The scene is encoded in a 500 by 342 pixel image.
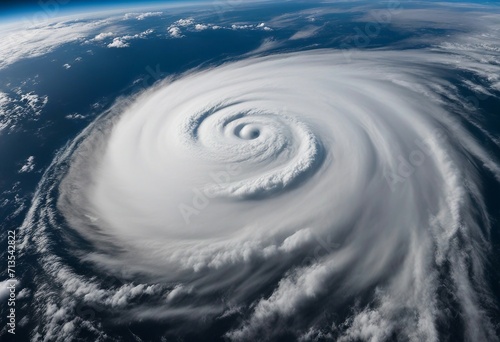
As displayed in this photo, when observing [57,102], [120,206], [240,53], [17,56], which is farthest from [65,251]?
[17,56]

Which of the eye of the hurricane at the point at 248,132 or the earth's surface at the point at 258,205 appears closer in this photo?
the earth's surface at the point at 258,205

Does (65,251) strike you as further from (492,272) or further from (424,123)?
(424,123)

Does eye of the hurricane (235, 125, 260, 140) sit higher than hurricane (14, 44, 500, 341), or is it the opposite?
eye of the hurricane (235, 125, 260, 140)

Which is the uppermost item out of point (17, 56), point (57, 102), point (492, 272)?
point (17, 56)

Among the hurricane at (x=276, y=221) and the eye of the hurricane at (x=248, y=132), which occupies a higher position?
the eye of the hurricane at (x=248, y=132)

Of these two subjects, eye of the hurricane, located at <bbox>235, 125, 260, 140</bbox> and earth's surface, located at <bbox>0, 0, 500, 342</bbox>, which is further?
eye of the hurricane, located at <bbox>235, 125, 260, 140</bbox>
